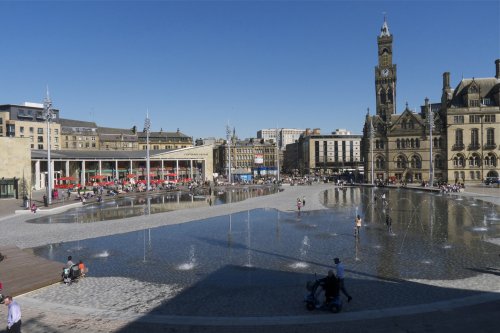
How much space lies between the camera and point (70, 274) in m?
19.4

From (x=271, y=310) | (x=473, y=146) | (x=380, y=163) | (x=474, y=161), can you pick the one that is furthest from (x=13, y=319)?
(x=380, y=163)

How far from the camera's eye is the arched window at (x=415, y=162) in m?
97.2

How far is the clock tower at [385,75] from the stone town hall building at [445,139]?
521cm

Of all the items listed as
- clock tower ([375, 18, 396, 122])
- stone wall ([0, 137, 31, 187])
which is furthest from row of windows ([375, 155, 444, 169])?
stone wall ([0, 137, 31, 187])

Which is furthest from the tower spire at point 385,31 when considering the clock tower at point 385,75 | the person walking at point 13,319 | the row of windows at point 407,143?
the person walking at point 13,319

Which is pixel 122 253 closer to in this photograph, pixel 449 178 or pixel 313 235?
pixel 313 235

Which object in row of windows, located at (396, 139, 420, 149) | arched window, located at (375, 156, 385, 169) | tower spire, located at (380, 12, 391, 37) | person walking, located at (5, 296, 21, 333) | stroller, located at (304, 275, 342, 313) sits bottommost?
stroller, located at (304, 275, 342, 313)

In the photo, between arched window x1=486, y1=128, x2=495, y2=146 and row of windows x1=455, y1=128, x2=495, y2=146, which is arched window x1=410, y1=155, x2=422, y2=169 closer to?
row of windows x1=455, y1=128, x2=495, y2=146

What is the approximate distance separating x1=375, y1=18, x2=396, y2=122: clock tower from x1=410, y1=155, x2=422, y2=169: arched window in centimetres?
1876

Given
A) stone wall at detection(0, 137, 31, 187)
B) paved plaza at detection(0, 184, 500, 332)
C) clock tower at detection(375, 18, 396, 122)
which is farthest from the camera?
clock tower at detection(375, 18, 396, 122)

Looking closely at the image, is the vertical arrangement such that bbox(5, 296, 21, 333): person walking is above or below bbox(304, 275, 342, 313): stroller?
above

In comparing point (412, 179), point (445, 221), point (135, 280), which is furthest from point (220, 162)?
point (135, 280)

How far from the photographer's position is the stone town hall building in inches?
3477

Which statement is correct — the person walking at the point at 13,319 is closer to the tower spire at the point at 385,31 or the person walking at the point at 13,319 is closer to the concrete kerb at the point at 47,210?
the concrete kerb at the point at 47,210
